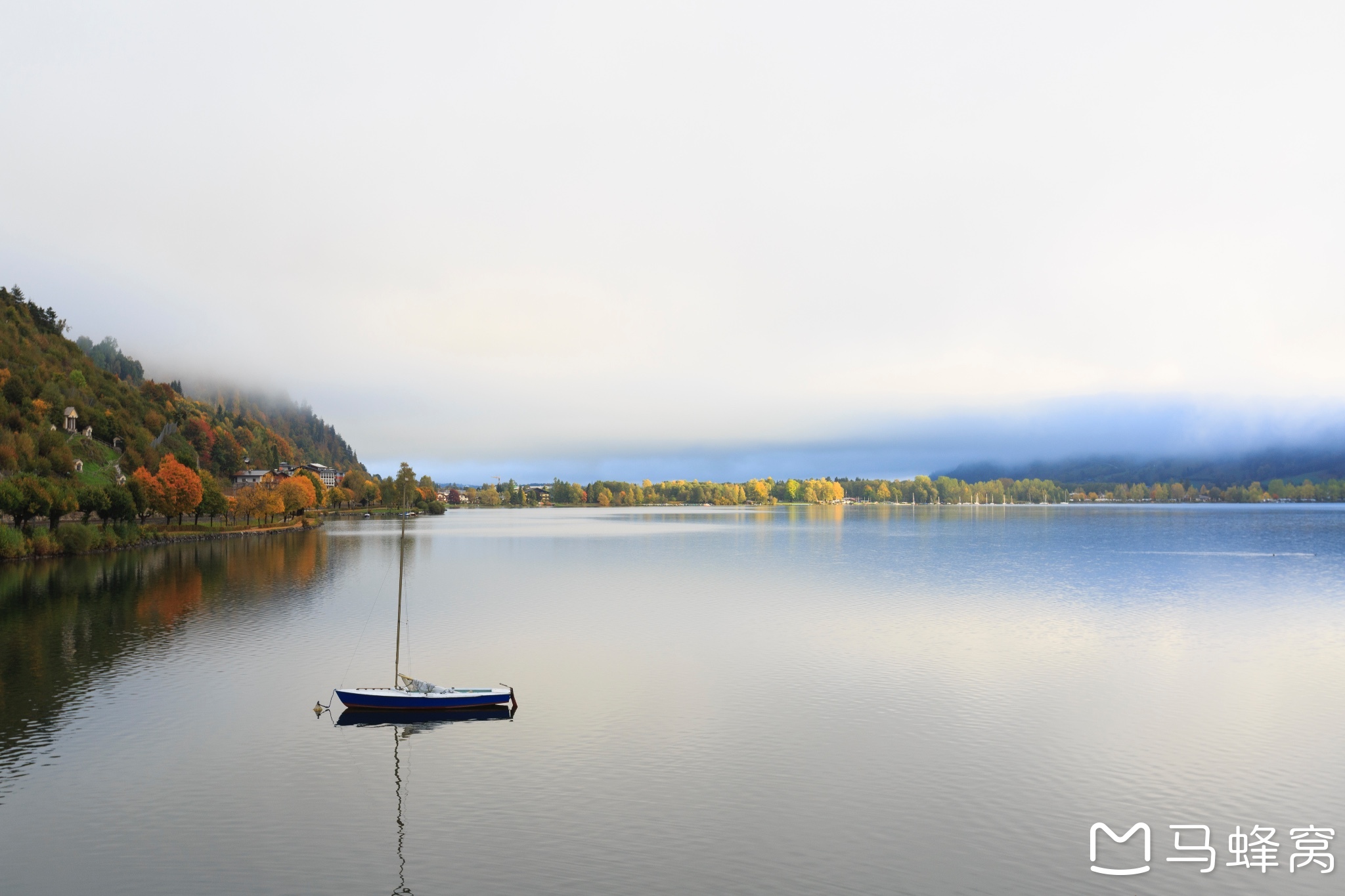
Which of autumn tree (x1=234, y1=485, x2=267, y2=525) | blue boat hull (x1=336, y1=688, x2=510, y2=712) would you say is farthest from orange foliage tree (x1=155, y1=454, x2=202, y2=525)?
blue boat hull (x1=336, y1=688, x2=510, y2=712)

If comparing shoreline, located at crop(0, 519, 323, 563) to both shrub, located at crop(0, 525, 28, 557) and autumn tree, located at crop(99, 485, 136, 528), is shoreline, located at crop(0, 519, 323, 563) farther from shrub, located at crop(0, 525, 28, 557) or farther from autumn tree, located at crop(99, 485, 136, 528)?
autumn tree, located at crop(99, 485, 136, 528)

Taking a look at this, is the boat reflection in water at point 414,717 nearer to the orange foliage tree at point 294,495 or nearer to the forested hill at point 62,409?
the forested hill at point 62,409

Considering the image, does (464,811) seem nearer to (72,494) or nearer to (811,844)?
(811,844)

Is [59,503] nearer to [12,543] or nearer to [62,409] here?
[12,543]

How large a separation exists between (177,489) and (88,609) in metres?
75.7

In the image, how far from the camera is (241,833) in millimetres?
21625

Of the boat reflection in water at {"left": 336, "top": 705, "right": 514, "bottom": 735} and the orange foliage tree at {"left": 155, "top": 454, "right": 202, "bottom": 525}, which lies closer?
the boat reflection in water at {"left": 336, "top": 705, "right": 514, "bottom": 735}

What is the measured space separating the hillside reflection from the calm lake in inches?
14.6

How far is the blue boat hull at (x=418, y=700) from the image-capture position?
107 feet

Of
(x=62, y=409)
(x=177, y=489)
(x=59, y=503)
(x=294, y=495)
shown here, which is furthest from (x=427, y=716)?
(x=294, y=495)

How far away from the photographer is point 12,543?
87250 mm

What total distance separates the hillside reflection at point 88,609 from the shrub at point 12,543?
2.07 meters

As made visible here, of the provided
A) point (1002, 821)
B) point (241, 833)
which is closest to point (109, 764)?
point (241, 833)

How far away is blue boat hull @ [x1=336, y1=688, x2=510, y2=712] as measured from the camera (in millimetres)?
32531
